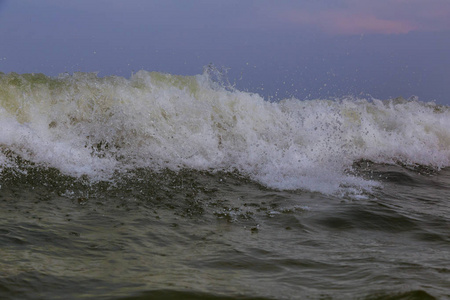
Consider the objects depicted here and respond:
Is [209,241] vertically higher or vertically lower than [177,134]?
lower

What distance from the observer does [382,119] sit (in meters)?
11.6

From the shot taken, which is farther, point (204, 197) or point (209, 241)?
point (204, 197)

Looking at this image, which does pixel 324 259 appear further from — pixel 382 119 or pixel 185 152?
pixel 382 119

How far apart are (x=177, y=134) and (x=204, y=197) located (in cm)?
251

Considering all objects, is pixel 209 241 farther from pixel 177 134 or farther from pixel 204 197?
pixel 177 134

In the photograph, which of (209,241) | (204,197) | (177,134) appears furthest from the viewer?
(177,134)

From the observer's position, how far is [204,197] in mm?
4887

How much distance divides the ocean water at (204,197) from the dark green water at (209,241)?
2cm

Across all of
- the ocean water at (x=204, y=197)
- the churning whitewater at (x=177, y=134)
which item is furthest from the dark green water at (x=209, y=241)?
the churning whitewater at (x=177, y=134)

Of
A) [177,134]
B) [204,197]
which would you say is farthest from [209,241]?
[177,134]

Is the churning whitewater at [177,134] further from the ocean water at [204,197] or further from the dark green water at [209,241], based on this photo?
the dark green water at [209,241]

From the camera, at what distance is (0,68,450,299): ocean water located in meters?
2.48

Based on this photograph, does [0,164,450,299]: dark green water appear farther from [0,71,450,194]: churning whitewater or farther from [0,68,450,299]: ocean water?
[0,71,450,194]: churning whitewater

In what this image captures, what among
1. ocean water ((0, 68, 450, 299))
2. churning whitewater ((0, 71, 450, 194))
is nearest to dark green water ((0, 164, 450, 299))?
ocean water ((0, 68, 450, 299))
